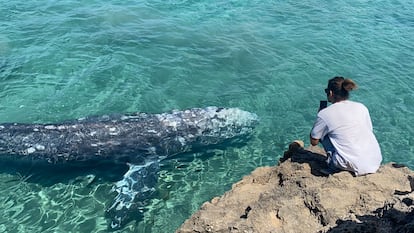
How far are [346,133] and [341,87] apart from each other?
81 cm

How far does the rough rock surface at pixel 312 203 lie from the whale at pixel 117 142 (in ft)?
10.4

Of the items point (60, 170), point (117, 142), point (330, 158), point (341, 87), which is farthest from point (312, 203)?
point (60, 170)

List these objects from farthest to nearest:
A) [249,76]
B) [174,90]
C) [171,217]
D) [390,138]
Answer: [249,76] < [174,90] < [390,138] < [171,217]

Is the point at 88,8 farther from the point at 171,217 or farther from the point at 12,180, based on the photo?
the point at 171,217

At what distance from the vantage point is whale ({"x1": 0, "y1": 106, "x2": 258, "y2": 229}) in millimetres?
10086

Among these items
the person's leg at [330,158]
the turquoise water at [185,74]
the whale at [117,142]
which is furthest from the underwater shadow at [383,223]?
the whale at [117,142]

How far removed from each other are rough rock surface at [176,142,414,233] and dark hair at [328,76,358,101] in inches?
50.9

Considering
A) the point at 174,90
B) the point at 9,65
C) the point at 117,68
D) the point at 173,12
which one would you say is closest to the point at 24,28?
the point at 9,65

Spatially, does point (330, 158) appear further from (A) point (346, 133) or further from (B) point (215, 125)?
(B) point (215, 125)

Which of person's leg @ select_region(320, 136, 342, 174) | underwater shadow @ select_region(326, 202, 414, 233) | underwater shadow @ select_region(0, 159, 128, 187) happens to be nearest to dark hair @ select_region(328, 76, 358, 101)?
person's leg @ select_region(320, 136, 342, 174)

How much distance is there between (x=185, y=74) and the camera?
46.9 feet

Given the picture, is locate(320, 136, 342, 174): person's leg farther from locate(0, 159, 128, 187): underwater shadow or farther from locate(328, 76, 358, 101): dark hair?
locate(0, 159, 128, 187): underwater shadow

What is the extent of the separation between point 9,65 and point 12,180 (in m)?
5.95

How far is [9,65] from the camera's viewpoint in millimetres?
14359
